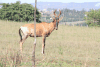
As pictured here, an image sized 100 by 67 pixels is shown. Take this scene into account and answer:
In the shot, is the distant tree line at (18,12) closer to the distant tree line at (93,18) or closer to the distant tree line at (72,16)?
the distant tree line at (93,18)

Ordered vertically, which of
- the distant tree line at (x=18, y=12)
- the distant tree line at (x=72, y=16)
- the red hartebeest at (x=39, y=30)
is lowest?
the distant tree line at (x=72, y=16)

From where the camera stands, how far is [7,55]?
919 centimetres

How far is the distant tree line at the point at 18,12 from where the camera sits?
64.1 m

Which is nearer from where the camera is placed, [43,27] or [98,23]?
[43,27]

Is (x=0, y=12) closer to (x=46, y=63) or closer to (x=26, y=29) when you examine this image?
(x=26, y=29)

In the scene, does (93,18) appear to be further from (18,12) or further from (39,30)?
(39,30)

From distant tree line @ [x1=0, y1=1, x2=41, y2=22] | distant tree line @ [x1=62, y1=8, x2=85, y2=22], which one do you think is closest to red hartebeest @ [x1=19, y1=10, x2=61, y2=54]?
distant tree line @ [x1=0, y1=1, x2=41, y2=22]

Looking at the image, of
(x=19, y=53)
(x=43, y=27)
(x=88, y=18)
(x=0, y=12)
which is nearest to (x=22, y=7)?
(x=0, y=12)

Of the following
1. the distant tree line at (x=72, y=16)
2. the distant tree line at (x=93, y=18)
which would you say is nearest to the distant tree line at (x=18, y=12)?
the distant tree line at (x=93, y=18)

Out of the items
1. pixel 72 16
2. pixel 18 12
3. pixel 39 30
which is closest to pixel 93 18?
pixel 18 12

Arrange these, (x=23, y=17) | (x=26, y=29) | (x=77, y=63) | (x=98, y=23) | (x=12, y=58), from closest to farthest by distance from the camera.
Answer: (x=12, y=58) → (x=77, y=63) → (x=26, y=29) → (x=23, y=17) → (x=98, y=23)

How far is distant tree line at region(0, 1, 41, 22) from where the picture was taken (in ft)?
210

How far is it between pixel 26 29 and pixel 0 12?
55568 mm

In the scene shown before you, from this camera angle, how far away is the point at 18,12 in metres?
64.3
